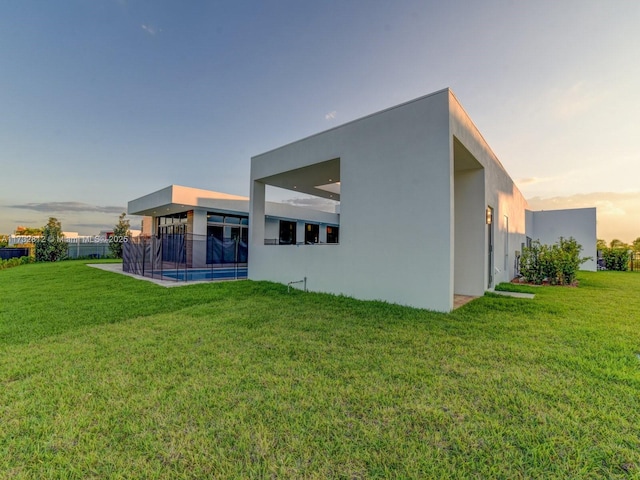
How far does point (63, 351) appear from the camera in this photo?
332 centimetres

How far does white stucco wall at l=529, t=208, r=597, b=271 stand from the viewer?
17.0 m

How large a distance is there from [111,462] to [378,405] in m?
1.77

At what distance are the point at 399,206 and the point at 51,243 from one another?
2373 cm

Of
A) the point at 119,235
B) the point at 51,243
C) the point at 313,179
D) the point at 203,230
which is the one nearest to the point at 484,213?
the point at 313,179

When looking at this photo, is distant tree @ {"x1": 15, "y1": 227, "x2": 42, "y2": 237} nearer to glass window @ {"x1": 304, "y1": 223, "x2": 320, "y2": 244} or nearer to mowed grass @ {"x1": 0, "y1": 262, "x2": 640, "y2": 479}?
glass window @ {"x1": 304, "y1": 223, "x2": 320, "y2": 244}

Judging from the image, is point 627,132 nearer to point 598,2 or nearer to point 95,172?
point 598,2

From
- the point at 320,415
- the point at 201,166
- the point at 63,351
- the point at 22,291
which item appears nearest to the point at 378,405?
the point at 320,415

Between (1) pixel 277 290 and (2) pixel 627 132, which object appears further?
(2) pixel 627 132

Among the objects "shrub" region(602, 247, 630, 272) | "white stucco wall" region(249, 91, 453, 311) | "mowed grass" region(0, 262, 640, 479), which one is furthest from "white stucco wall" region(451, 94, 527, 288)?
"shrub" region(602, 247, 630, 272)

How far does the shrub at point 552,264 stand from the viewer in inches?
375

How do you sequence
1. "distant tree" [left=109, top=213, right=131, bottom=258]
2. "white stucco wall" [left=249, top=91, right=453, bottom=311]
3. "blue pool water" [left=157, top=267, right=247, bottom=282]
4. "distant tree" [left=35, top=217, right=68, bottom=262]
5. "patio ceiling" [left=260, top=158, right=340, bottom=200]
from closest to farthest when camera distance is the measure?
1. "white stucco wall" [left=249, top=91, right=453, bottom=311]
2. "patio ceiling" [left=260, top=158, right=340, bottom=200]
3. "blue pool water" [left=157, top=267, right=247, bottom=282]
4. "distant tree" [left=35, top=217, right=68, bottom=262]
5. "distant tree" [left=109, top=213, right=131, bottom=258]

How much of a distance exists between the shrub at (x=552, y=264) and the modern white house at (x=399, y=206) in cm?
187

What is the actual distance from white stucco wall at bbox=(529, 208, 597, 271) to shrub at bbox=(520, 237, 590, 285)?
9294 millimetres

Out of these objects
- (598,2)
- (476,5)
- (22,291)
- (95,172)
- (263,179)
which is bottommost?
(22,291)
